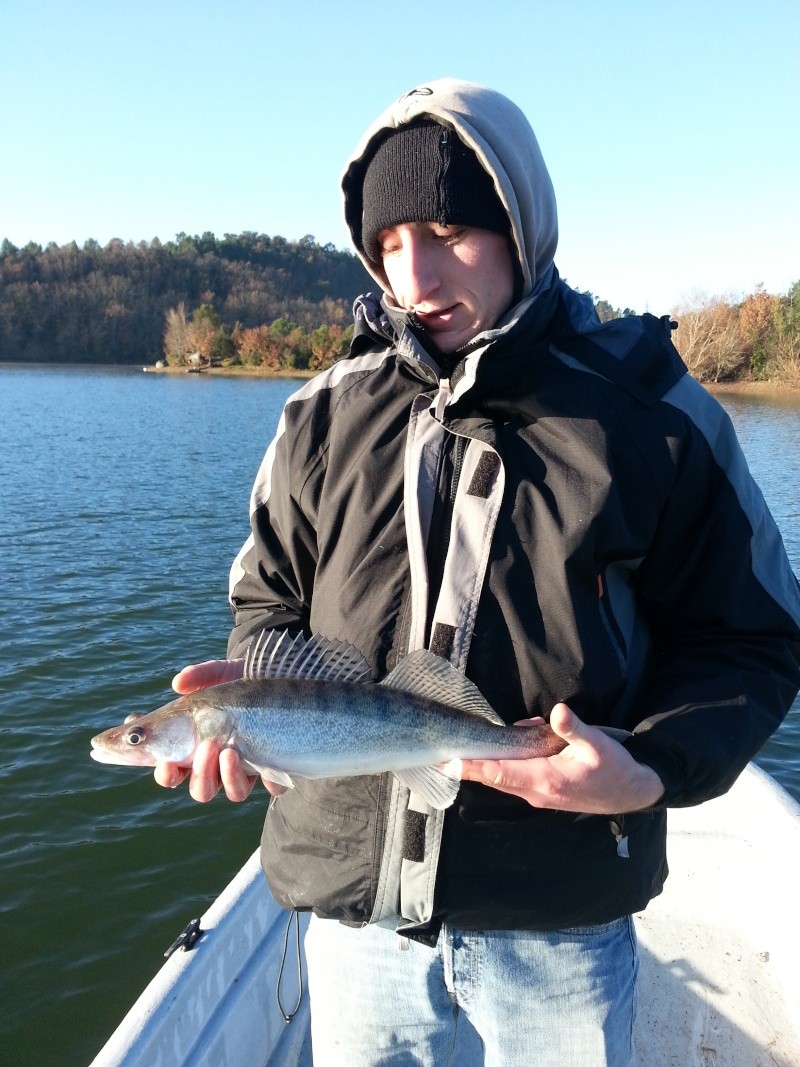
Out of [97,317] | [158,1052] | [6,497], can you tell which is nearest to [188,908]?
[158,1052]

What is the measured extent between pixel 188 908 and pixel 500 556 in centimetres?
681

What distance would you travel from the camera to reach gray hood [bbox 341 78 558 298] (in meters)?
2.43

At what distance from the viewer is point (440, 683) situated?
249cm

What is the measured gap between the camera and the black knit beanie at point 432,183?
8.11 ft

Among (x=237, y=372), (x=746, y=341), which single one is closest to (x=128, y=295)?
(x=237, y=372)

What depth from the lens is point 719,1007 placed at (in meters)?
4.73

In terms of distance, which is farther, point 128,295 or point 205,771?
point 128,295

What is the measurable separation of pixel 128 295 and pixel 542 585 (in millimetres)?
173878

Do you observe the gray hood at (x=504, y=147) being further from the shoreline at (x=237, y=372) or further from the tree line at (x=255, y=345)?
the tree line at (x=255, y=345)

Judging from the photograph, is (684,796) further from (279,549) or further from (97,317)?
(97,317)

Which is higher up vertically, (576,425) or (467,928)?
(576,425)

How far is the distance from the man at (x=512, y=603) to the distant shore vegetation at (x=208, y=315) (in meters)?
70.9

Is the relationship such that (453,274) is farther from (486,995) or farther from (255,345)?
(255,345)

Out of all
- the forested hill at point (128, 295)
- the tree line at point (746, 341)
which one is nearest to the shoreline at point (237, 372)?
the forested hill at point (128, 295)
